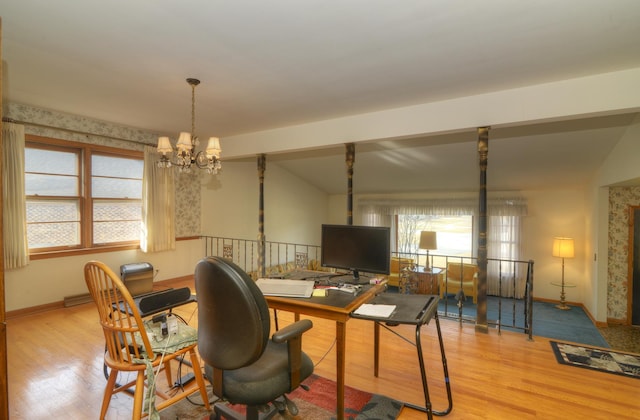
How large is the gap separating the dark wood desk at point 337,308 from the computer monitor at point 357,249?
0.83 feet

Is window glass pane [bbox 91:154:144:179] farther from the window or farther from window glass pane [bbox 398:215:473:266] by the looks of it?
window glass pane [bbox 398:215:473:266]

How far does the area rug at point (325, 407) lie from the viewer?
1936 mm

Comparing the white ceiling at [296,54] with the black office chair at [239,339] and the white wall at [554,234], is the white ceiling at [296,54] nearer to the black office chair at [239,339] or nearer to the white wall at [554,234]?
the black office chair at [239,339]

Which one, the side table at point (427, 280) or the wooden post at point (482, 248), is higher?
the wooden post at point (482, 248)

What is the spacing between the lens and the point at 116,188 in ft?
15.0

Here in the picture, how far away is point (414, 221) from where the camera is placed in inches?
323

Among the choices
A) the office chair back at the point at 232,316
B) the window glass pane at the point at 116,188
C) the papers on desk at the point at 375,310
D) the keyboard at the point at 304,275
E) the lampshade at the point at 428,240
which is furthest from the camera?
the lampshade at the point at 428,240

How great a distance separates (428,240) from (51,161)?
6775 millimetres

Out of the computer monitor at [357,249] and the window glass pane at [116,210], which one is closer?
the computer monitor at [357,249]

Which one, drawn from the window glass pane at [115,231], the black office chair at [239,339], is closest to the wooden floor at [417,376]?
the black office chair at [239,339]

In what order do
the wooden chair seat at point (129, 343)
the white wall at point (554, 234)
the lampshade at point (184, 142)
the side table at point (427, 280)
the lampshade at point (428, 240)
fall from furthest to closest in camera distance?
the lampshade at point (428, 240)
the side table at point (427, 280)
the white wall at point (554, 234)
the lampshade at point (184, 142)
the wooden chair seat at point (129, 343)

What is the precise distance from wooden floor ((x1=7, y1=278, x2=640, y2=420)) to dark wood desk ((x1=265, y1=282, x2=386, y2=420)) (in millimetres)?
618

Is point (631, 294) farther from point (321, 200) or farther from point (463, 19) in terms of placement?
point (321, 200)

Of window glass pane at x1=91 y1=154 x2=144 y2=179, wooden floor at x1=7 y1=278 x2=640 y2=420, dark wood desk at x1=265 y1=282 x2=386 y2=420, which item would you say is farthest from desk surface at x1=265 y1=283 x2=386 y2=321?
window glass pane at x1=91 y1=154 x2=144 y2=179
